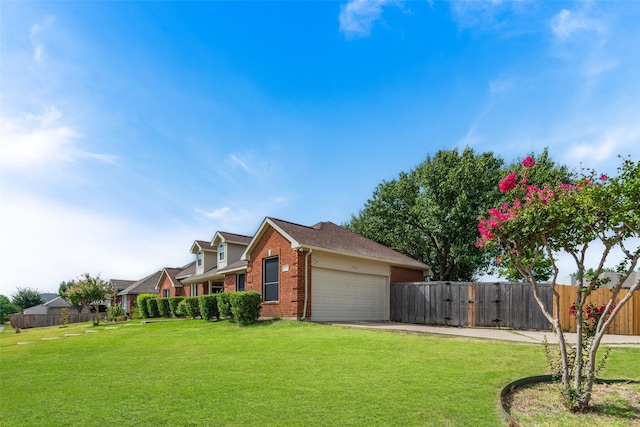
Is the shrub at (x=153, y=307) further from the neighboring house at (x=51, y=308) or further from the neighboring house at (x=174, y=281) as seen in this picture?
the neighboring house at (x=51, y=308)

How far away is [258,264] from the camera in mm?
19625

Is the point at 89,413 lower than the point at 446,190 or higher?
lower

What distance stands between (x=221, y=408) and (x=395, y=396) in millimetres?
2484

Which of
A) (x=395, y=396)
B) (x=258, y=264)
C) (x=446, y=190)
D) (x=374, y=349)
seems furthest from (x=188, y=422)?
(x=446, y=190)

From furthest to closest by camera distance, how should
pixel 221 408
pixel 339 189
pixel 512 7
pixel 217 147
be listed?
1. pixel 339 189
2. pixel 217 147
3. pixel 512 7
4. pixel 221 408

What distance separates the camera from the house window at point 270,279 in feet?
60.7

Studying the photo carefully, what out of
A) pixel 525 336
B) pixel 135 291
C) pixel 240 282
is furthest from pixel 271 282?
pixel 135 291

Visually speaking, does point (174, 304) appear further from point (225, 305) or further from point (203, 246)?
point (225, 305)

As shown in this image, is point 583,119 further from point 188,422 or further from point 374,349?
point 188,422

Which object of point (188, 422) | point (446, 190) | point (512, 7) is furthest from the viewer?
point (446, 190)

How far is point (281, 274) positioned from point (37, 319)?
31160 millimetres

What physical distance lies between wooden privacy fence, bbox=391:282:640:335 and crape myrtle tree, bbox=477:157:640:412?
10.3m

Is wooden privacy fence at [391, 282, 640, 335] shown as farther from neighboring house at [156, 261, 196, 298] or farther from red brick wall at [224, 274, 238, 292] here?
neighboring house at [156, 261, 196, 298]

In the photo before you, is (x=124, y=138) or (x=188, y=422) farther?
(x=124, y=138)
